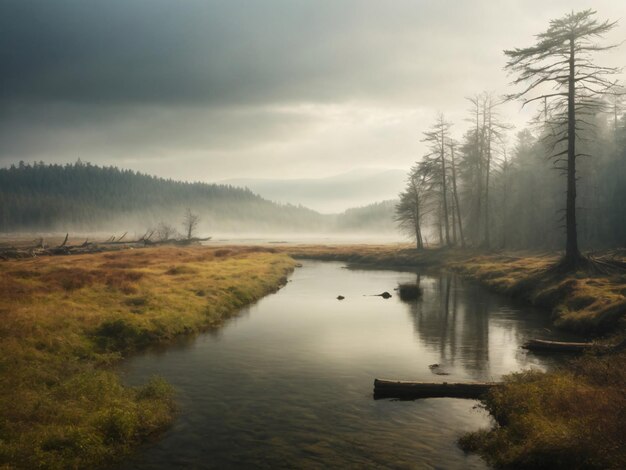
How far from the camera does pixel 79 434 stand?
36.3ft

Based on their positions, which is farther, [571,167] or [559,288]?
[571,167]

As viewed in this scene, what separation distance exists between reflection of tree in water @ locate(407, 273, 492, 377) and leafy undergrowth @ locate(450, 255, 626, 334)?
3063 millimetres

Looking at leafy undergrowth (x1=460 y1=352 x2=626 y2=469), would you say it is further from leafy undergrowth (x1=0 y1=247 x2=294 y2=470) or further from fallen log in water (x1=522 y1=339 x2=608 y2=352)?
leafy undergrowth (x1=0 y1=247 x2=294 y2=470)

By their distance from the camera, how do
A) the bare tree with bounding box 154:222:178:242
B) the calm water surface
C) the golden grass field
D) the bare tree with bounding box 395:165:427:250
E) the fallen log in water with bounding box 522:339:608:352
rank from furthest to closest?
the bare tree with bounding box 154:222:178:242 < the bare tree with bounding box 395:165:427:250 < the fallen log in water with bounding box 522:339:608:352 < the calm water surface < the golden grass field

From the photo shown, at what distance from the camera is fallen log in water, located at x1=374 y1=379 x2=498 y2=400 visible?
15445 millimetres

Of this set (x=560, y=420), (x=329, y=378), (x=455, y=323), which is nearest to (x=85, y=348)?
(x=329, y=378)

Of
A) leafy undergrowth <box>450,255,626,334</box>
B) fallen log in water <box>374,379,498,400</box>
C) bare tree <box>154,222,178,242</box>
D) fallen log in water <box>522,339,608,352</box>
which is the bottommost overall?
fallen log in water <box>374,379,498,400</box>

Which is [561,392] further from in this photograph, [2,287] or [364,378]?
[2,287]

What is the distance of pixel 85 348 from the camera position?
65.8ft

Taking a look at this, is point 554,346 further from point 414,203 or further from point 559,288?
point 414,203

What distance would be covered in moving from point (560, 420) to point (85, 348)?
1925 cm

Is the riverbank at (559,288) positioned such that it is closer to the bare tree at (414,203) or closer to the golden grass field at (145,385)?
the golden grass field at (145,385)

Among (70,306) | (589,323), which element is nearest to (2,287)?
(70,306)

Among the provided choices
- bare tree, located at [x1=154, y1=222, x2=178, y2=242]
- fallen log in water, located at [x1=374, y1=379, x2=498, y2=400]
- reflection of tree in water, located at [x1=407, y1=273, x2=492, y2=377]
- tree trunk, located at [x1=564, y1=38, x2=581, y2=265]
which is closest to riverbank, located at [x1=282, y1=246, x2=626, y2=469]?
fallen log in water, located at [x1=374, y1=379, x2=498, y2=400]
